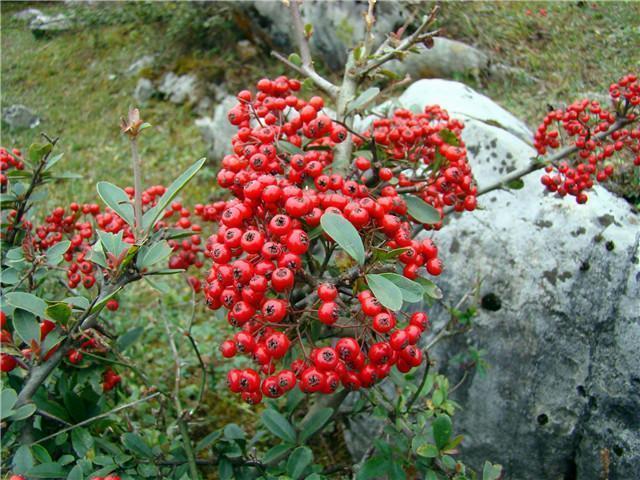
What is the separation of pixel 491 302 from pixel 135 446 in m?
1.76

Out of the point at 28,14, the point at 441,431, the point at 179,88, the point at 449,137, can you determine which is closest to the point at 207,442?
the point at 441,431

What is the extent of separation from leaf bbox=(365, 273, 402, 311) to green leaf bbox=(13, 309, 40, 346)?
0.83 meters

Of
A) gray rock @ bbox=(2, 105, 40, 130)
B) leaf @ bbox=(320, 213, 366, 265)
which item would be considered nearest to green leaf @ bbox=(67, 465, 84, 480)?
leaf @ bbox=(320, 213, 366, 265)

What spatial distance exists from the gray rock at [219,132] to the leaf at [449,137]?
407cm

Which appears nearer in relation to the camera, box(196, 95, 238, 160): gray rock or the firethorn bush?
the firethorn bush

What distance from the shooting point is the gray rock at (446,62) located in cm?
577

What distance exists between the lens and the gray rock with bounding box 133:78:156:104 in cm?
733

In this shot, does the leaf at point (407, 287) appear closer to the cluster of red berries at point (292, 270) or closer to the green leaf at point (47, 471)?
the cluster of red berries at point (292, 270)

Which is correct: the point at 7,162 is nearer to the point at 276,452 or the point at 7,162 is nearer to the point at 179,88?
the point at 276,452

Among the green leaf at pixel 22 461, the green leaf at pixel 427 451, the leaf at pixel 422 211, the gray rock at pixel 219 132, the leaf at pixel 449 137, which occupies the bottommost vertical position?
the gray rock at pixel 219 132

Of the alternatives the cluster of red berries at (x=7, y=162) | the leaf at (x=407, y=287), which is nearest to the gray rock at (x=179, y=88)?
the cluster of red berries at (x=7, y=162)

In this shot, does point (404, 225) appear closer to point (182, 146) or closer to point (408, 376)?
point (408, 376)

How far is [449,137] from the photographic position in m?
1.84

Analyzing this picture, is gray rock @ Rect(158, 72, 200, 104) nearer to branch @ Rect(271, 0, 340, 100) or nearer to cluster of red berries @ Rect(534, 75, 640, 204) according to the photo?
branch @ Rect(271, 0, 340, 100)
